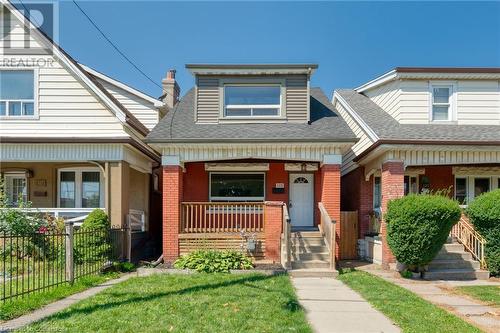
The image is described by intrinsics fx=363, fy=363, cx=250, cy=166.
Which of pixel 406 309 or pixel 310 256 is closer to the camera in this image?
pixel 406 309

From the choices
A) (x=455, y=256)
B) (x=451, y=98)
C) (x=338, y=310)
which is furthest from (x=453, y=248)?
(x=338, y=310)

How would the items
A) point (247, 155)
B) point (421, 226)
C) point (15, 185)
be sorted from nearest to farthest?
point (421, 226), point (247, 155), point (15, 185)

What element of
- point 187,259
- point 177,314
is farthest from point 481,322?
point 187,259

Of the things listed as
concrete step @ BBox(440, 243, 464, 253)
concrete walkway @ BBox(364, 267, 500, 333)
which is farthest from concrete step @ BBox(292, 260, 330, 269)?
concrete step @ BBox(440, 243, 464, 253)

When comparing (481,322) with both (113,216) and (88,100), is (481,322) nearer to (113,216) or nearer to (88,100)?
(113,216)

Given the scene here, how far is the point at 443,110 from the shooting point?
1330 centimetres

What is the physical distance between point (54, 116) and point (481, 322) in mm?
12937

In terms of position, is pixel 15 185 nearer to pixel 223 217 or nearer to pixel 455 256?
pixel 223 217

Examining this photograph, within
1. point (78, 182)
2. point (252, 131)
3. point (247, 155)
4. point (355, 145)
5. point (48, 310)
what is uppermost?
point (252, 131)

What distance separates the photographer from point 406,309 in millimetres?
6746

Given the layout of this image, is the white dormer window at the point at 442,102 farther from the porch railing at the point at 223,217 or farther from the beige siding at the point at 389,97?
the porch railing at the point at 223,217

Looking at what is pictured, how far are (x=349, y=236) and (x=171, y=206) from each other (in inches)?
260

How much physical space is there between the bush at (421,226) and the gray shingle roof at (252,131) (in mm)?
2620

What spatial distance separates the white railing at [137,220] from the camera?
13.2 m
